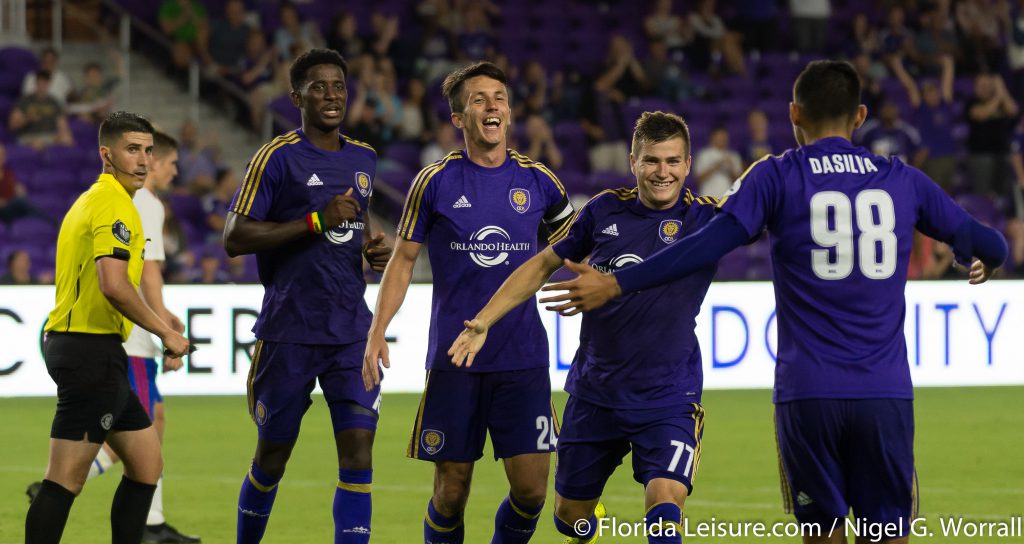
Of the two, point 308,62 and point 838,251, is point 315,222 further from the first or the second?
point 838,251

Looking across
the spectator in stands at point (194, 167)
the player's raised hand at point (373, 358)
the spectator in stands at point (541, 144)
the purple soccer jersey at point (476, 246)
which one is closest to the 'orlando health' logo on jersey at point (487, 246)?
the purple soccer jersey at point (476, 246)

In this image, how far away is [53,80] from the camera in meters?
17.0

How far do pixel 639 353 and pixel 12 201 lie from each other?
1147cm

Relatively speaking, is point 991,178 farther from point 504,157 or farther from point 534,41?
point 504,157

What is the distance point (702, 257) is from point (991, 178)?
48.1 feet

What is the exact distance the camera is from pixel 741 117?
19297mm

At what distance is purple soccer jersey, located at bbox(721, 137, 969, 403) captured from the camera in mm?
4672

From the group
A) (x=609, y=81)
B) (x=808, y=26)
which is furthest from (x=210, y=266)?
(x=808, y=26)

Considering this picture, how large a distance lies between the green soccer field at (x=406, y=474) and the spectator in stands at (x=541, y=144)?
15.8 ft

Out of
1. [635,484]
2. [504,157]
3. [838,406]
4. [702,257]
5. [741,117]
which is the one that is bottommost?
[635,484]

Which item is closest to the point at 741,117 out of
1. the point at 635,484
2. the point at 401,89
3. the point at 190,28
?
the point at 401,89

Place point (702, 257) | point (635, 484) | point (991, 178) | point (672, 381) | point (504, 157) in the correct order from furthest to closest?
point (991, 178) → point (635, 484) → point (504, 157) → point (672, 381) → point (702, 257)

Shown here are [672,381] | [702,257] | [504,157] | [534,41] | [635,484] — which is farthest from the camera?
[534,41]

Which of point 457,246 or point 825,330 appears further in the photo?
point 457,246
